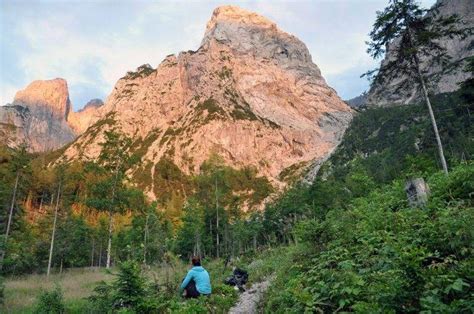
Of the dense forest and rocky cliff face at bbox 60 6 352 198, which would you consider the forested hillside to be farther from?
rocky cliff face at bbox 60 6 352 198

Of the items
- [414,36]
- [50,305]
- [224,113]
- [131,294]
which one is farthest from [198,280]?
[224,113]

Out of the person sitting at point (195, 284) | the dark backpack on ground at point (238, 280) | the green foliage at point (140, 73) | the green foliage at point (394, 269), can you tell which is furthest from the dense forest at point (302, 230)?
the green foliage at point (140, 73)

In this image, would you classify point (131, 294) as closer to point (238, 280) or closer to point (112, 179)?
point (238, 280)

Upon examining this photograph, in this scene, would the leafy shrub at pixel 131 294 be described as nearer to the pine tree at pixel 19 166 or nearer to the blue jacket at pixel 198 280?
the blue jacket at pixel 198 280

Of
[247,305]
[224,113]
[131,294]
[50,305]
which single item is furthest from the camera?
[224,113]

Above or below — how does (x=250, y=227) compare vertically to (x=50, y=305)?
above

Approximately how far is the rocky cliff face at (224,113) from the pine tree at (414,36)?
350 ft

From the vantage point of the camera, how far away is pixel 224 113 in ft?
488

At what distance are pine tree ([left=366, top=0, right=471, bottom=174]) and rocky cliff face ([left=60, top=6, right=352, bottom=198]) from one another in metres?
107

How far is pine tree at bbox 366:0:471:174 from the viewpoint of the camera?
21.1 metres

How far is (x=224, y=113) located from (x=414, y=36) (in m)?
128

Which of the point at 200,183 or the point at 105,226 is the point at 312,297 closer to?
the point at 200,183

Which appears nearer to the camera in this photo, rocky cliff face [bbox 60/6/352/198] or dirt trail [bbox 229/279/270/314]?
dirt trail [bbox 229/279/270/314]

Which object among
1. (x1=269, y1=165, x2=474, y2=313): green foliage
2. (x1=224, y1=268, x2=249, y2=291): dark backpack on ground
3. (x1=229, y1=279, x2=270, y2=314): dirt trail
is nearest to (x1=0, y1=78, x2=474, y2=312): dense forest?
(x1=269, y1=165, x2=474, y2=313): green foliage
